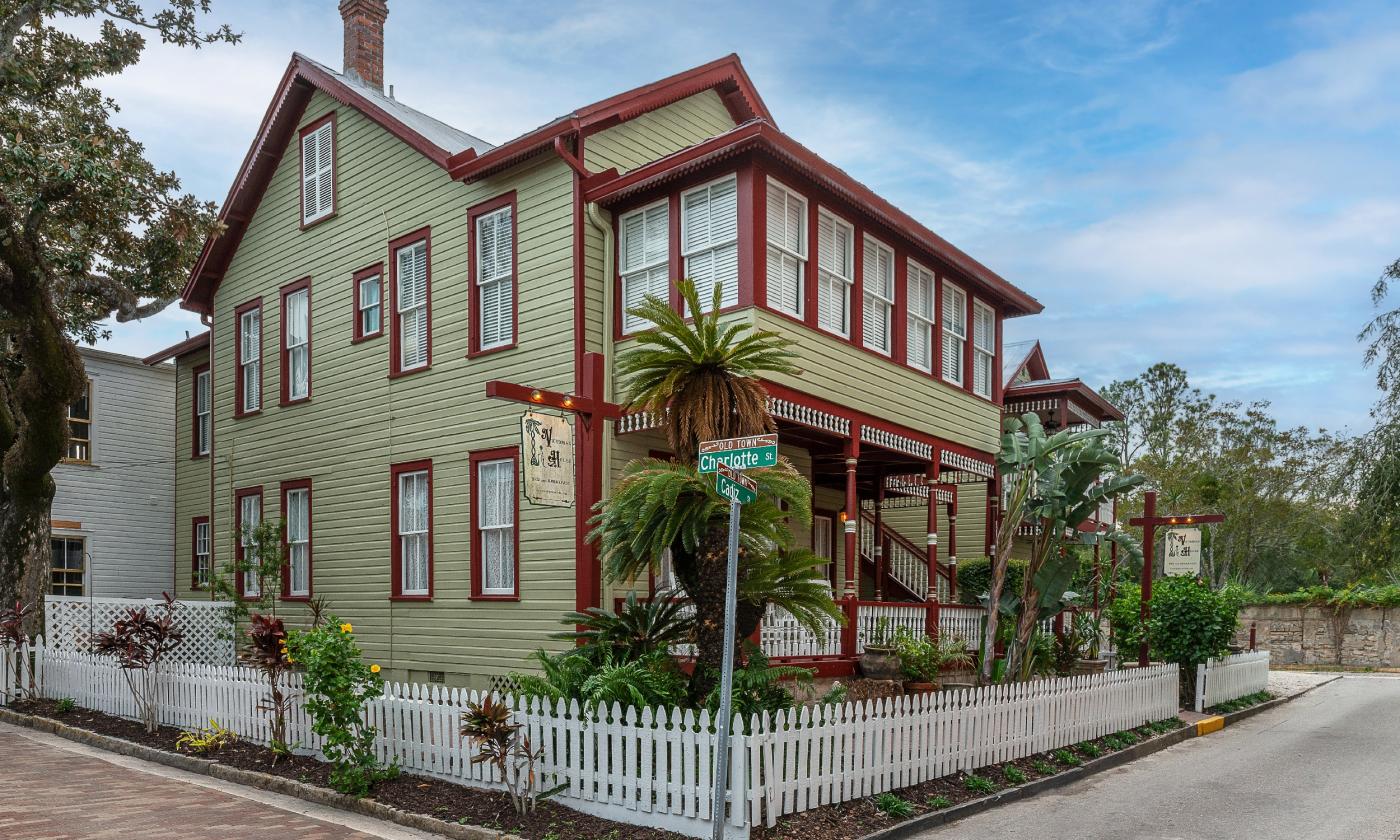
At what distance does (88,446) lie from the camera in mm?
25344

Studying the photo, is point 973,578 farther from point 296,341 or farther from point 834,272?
point 296,341

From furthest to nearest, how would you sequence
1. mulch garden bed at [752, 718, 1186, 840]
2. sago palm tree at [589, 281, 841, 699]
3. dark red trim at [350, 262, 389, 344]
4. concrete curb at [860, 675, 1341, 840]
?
1. dark red trim at [350, 262, 389, 344]
2. sago palm tree at [589, 281, 841, 699]
3. concrete curb at [860, 675, 1341, 840]
4. mulch garden bed at [752, 718, 1186, 840]

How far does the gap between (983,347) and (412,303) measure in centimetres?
994

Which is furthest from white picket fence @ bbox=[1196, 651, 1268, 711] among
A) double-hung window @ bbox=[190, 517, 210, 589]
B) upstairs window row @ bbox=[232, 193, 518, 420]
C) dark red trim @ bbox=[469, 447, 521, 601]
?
double-hung window @ bbox=[190, 517, 210, 589]

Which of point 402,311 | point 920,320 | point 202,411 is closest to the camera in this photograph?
point 920,320

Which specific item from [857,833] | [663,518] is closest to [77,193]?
[663,518]

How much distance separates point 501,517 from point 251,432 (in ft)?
25.8

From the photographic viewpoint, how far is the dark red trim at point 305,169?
66.0 feet

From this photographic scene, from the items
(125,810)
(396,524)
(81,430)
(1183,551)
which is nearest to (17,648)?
(396,524)

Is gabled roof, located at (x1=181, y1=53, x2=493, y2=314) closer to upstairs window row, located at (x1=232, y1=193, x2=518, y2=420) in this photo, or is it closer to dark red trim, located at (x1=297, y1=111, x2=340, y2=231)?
dark red trim, located at (x1=297, y1=111, x2=340, y2=231)

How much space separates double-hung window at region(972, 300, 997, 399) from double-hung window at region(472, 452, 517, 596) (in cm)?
844

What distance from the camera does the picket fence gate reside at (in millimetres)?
9469

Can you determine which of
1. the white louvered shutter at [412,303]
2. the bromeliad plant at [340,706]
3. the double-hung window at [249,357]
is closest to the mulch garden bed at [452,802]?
the bromeliad plant at [340,706]

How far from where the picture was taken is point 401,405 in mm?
18266
